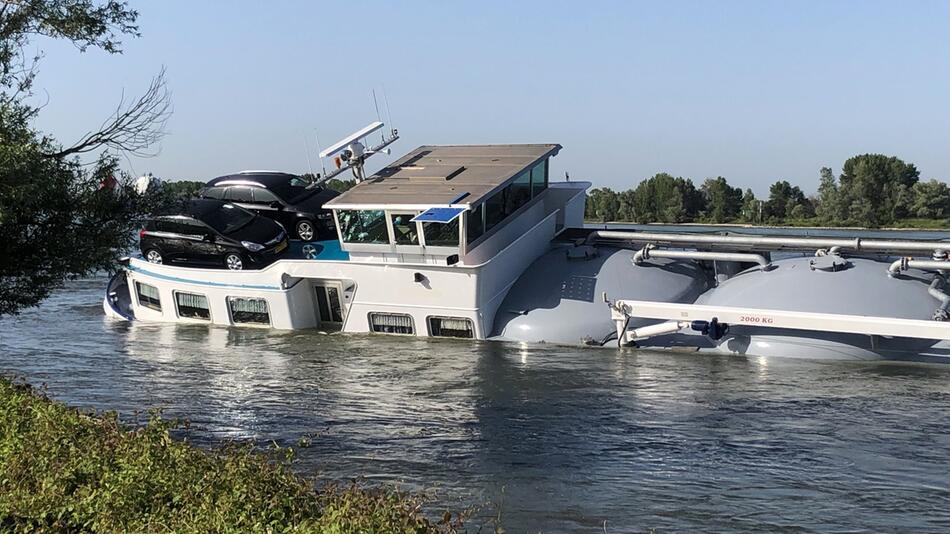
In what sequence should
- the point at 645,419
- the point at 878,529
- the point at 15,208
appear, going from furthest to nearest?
1. the point at 645,419
2. the point at 15,208
3. the point at 878,529

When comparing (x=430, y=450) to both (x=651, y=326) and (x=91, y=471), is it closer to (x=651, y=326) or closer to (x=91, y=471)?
(x=91, y=471)

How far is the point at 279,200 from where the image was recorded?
105ft

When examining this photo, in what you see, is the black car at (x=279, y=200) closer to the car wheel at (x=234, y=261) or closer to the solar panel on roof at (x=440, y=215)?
the car wheel at (x=234, y=261)

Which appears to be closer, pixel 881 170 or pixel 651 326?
pixel 651 326

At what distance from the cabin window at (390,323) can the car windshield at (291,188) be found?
6653 millimetres

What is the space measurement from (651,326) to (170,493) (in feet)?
57.4

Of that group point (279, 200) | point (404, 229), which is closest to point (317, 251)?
point (279, 200)

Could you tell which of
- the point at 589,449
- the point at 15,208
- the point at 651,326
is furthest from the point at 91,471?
the point at 651,326

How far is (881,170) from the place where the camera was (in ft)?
331

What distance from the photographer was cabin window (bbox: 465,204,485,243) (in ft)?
83.8

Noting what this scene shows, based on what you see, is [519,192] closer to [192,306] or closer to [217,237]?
[217,237]

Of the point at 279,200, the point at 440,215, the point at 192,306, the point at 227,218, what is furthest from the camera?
the point at 279,200

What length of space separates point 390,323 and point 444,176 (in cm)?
455

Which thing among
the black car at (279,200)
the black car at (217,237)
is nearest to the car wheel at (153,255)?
the black car at (217,237)
